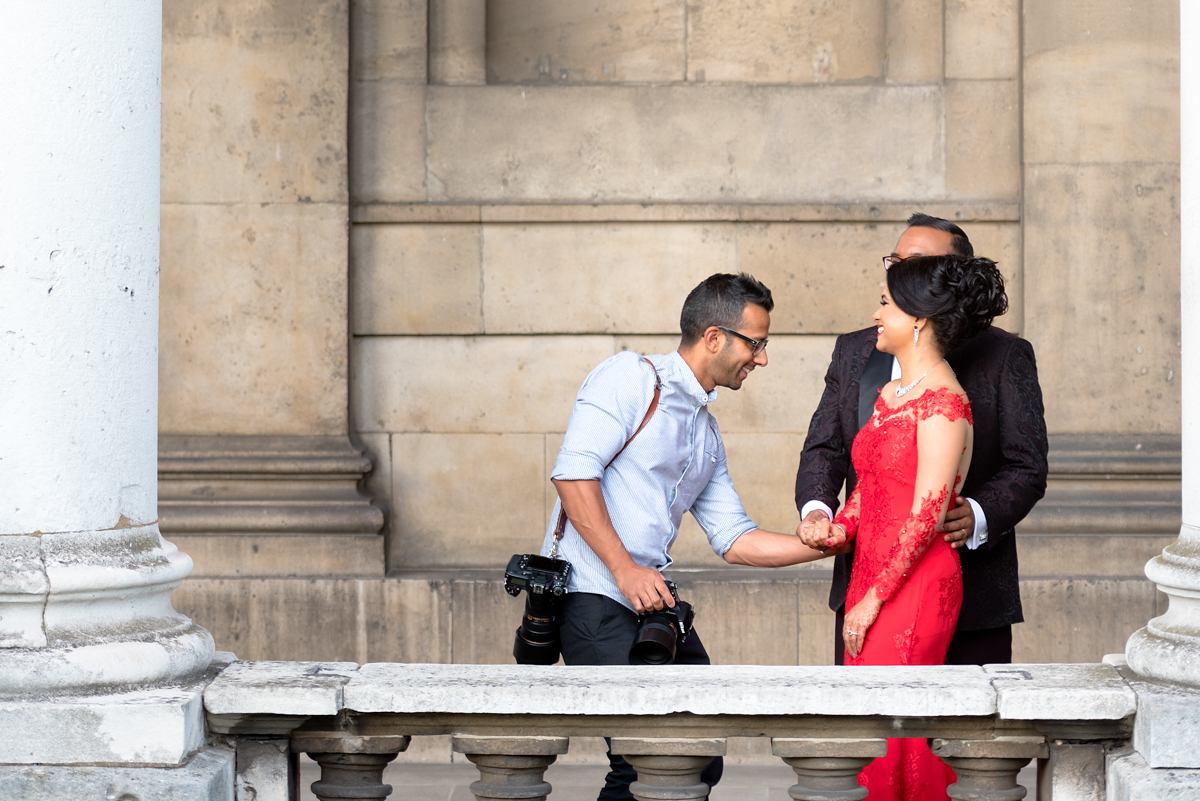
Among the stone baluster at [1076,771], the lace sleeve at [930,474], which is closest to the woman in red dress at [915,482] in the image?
the lace sleeve at [930,474]

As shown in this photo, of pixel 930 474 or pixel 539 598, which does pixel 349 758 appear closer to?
pixel 539 598

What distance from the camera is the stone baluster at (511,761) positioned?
2.74 m

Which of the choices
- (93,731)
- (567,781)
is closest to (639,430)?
(93,731)

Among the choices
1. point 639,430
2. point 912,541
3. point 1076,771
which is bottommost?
point 1076,771

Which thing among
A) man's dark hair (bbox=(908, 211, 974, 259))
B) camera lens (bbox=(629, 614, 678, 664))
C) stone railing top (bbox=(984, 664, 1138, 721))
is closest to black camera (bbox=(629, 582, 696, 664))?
camera lens (bbox=(629, 614, 678, 664))

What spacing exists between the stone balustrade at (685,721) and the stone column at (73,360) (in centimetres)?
29

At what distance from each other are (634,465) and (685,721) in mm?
972

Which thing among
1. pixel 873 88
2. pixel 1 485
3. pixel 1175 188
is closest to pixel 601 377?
pixel 1 485

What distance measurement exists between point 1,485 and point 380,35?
398 cm

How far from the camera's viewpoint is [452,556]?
20.3ft

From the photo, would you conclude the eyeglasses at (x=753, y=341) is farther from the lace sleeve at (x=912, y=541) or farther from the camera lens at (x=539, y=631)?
the camera lens at (x=539, y=631)

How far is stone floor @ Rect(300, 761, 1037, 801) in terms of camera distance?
5168 mm

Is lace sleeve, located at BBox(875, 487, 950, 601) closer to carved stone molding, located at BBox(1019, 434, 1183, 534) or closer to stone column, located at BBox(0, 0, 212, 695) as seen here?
stone column, located at BBox(0, 0, 212, 695)

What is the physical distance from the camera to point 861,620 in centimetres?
314
